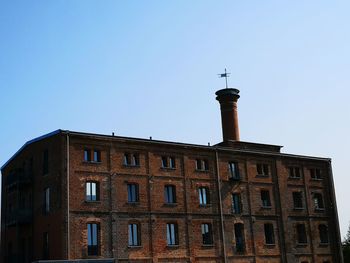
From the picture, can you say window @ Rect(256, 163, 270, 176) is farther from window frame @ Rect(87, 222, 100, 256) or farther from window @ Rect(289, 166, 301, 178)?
window frame @ Rect(87, 222, 100, 256)

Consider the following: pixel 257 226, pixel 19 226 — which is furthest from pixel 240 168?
pixel 19 226

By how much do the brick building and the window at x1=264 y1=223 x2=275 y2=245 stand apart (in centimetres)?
8

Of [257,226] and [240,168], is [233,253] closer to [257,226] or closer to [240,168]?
[257,226]

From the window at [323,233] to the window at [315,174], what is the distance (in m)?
4.42

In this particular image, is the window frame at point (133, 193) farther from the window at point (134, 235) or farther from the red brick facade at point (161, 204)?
the window at point (134, 235)

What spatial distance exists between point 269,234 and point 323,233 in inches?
253

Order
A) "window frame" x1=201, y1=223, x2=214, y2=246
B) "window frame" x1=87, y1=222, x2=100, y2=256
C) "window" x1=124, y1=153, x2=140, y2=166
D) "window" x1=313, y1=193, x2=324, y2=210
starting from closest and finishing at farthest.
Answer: "window frame" x1=87, y1=222, x2=100, y2=256, "window" x1=124, y1=153, x2=140, y2=166, "window frame" x1=201, y1=223, x2=214, y2=246, "window" x1=313, y1=193, x2=324, y2=210

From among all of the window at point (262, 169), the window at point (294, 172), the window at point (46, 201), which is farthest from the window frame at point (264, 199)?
the window at point (46, 201)

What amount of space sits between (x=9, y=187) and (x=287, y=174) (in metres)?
23.3

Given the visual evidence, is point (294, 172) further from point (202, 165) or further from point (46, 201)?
point (46, 201)

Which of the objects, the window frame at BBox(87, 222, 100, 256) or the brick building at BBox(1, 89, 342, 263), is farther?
the brick building at BBox(1, 89, 342, 263)

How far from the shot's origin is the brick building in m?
37.8

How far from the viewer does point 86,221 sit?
123 feet

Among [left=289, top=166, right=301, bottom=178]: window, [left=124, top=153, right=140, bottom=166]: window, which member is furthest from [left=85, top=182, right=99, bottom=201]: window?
[left=289, top=166, right=301, bottom=178]: window
